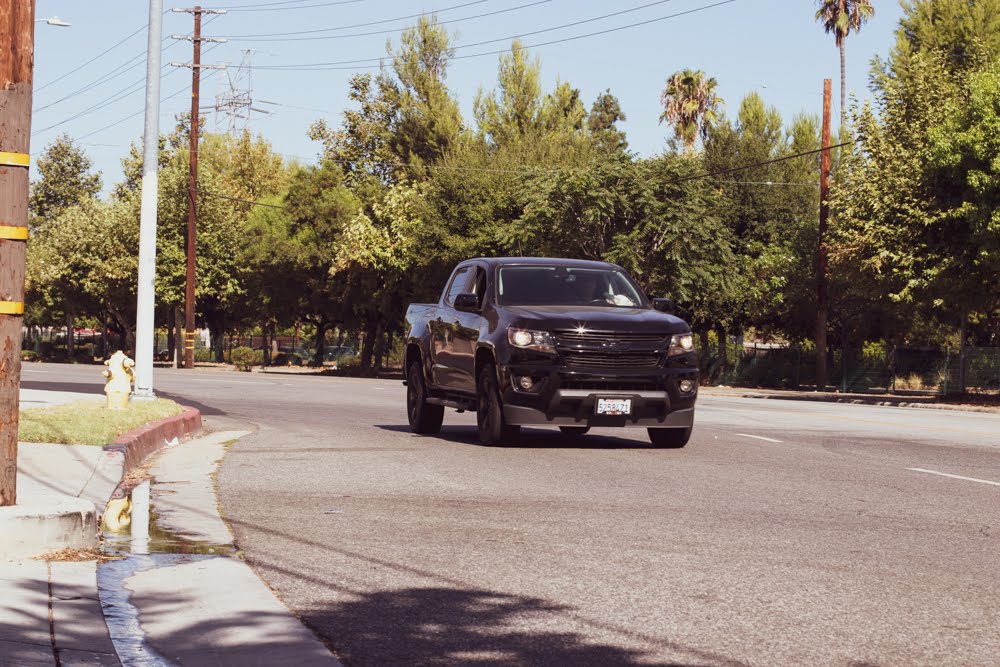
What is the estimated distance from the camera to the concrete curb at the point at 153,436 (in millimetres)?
12312

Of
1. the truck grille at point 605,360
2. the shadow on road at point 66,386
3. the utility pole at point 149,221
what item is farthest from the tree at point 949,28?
the truck grille at point 605,360

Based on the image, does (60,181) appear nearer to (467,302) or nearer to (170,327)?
(170,327)

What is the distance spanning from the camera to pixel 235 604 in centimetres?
600

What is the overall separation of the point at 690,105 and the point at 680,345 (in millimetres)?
60018

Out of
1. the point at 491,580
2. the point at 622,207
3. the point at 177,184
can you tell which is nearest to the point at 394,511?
the point at 491,580

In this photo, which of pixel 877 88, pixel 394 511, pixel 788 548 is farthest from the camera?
pixel 877 88

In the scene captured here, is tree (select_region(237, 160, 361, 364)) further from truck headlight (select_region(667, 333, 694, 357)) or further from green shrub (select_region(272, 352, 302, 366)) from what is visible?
truck headlight (select_region(667, 333, 694, 357))

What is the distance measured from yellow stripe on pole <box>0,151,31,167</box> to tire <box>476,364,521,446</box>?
7.40 m

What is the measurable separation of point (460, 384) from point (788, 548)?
8143 millimetres

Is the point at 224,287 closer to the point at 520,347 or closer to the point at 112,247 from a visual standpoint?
the point at 112,247

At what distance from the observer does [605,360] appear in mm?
13977

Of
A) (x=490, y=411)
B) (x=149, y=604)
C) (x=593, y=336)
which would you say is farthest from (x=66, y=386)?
(x=149, y=604)

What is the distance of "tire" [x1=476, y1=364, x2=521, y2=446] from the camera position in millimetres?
14320

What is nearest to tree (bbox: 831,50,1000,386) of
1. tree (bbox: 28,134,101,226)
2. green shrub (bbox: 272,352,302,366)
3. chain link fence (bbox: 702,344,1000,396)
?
chain link fence (bbox: 702,344,1000,396)
